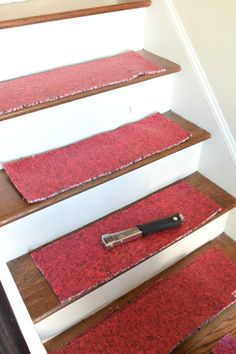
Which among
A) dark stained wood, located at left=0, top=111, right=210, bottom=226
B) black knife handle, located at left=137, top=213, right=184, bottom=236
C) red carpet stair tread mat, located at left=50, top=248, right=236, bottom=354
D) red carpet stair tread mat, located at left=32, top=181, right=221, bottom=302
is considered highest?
dark stained wood, located at left=0, top=111, right=210, bottom=226

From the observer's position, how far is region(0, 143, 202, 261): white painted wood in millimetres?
1031

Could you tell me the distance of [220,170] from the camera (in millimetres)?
1335

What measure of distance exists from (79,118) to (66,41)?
12.1 inches

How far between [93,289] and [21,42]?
0.86m

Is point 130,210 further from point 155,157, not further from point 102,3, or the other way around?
point 102,3

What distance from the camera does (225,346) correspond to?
3.50ft

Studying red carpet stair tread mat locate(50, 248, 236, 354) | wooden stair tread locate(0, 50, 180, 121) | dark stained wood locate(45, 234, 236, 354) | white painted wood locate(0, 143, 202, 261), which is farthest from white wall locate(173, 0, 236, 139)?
dark stained wood locate(45, 234, 236, 354)

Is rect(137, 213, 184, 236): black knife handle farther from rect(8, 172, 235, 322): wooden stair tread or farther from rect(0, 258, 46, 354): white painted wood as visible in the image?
rect(0, 258, 46, 354): white painted wood

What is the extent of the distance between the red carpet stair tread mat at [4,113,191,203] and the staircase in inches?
0.9

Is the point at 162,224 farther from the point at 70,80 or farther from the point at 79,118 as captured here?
the point at 70,80

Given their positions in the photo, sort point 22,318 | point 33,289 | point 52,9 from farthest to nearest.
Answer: point 52,9 → point 33,289 → point 22,318

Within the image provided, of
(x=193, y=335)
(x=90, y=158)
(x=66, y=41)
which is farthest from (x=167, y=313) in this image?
(x=66, y=41)

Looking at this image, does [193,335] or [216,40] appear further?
[216,40]

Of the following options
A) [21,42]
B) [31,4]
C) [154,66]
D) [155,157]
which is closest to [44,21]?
[21,42]
